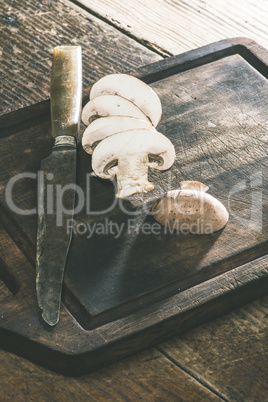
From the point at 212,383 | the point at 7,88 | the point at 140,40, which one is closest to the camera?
the point at 212,383

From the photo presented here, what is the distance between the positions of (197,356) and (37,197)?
0.45 metres

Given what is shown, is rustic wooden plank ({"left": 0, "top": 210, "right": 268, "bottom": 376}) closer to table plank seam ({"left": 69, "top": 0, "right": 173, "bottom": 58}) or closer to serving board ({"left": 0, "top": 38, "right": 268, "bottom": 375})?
serving board ({"left": 0, "top": 38, "right": 268, "bottom": 375})

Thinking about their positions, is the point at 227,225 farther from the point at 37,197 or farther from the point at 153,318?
the point at 37,197

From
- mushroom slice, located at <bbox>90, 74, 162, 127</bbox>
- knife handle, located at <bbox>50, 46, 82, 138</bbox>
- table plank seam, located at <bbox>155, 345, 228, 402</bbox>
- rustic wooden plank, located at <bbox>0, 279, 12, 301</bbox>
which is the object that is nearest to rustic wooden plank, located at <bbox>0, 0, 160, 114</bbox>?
knife handle, located at <bbox>50, 46, 82, 138</bbox>

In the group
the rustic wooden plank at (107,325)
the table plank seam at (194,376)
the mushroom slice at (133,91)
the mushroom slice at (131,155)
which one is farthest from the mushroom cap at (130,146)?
the table plank seam at (194,376)

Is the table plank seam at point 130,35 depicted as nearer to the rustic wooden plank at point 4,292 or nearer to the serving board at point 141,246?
the serving board at point 141,246

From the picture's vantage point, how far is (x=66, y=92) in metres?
1.28

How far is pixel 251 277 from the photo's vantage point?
1032 mm

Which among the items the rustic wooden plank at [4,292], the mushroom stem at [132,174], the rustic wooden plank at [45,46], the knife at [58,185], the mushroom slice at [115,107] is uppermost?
the mushroom slice at [115,107]

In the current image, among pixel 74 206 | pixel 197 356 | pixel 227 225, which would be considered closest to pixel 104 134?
pixel 74 206

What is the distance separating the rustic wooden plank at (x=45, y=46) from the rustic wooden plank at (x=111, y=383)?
0.74m

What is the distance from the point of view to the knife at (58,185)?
983 millimetres

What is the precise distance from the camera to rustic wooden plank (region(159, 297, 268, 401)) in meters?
A: 0.94

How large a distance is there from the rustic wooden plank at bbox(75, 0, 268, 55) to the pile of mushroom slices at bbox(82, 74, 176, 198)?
56 cm
